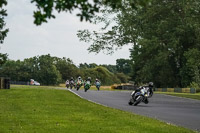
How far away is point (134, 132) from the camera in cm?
1110

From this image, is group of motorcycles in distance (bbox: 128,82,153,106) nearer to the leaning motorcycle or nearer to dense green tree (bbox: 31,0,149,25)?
the leaning motorcycle

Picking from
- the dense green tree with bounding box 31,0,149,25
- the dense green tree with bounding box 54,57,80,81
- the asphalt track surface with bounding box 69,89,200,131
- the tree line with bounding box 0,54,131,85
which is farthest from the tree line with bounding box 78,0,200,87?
the dense green tree with bounding box 54,57,80,81

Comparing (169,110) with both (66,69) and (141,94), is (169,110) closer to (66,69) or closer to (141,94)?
(141,94)

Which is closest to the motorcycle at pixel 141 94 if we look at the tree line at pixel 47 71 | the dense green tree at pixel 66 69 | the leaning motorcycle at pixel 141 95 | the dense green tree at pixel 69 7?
the leaning motorcycle at pixel 141 95

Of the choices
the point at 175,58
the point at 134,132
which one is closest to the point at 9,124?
the point at 134,132

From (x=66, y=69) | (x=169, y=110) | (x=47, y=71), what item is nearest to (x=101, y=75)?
(x=66, y=69)

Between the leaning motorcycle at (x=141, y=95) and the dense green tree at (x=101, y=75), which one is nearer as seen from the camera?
the leaning motorcycle at (x=141, y=95)

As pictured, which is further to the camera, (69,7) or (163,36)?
(163,36)

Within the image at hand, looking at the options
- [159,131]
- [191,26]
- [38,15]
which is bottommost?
[159,131]

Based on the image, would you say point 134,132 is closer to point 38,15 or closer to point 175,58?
point 38,15

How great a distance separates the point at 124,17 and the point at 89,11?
173 feet

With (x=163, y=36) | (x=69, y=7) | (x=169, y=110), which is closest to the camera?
(x=69, y=7)

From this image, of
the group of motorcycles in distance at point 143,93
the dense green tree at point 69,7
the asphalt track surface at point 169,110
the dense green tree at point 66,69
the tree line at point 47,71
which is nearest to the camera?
the dense green tree at point 69,7

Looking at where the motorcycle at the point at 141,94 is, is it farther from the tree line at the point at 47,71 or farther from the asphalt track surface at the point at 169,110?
the tree line at the point at 47,71
